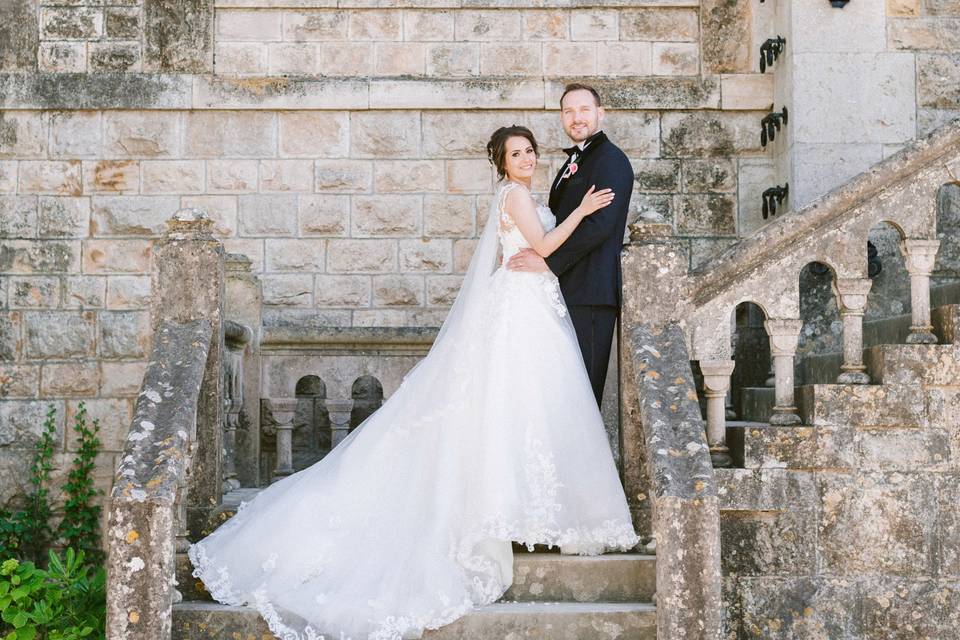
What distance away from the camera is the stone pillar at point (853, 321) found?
506 cm

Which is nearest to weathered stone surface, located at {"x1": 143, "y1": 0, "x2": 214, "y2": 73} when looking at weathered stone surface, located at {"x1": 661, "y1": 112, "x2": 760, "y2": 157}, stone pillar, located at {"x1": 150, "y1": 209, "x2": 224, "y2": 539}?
stone pillar, located at {"x1": 150, "y1": 209, "x2": 224, "y2": 539}

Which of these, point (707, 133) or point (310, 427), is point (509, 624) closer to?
point (310, 427)

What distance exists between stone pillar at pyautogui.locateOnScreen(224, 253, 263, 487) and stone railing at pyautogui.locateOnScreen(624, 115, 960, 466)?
2.60m

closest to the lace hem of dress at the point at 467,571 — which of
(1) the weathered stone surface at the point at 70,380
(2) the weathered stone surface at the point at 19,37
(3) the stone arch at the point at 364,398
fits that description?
(3) the stone arch at the point at 364,398

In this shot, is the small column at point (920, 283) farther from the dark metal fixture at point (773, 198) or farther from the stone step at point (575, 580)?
the dark metal fixture at point (773, 198)

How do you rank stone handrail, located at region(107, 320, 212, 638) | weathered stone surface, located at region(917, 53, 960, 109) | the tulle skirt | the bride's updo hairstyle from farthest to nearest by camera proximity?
1. weathered stone surface, located at region(917, 53, 960, 109)
2. the bride's updo hairstyle
3. the tulle skirt
4. stone handrail, located at region(107, 320, 212, 638)

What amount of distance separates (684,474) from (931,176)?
2.02m

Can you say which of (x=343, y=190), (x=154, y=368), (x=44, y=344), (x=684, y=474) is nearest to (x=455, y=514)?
(x=684, y=474)

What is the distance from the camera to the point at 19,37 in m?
7.52

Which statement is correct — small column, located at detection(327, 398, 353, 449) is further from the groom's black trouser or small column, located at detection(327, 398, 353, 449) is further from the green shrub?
the groom's black trouser

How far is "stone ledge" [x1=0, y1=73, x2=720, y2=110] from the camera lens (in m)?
7.47

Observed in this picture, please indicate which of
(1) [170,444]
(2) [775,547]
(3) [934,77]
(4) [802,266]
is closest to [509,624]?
(2) [775,547]

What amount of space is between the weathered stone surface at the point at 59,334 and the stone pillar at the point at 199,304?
2.70 metres

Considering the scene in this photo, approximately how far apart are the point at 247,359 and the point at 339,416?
626mm
